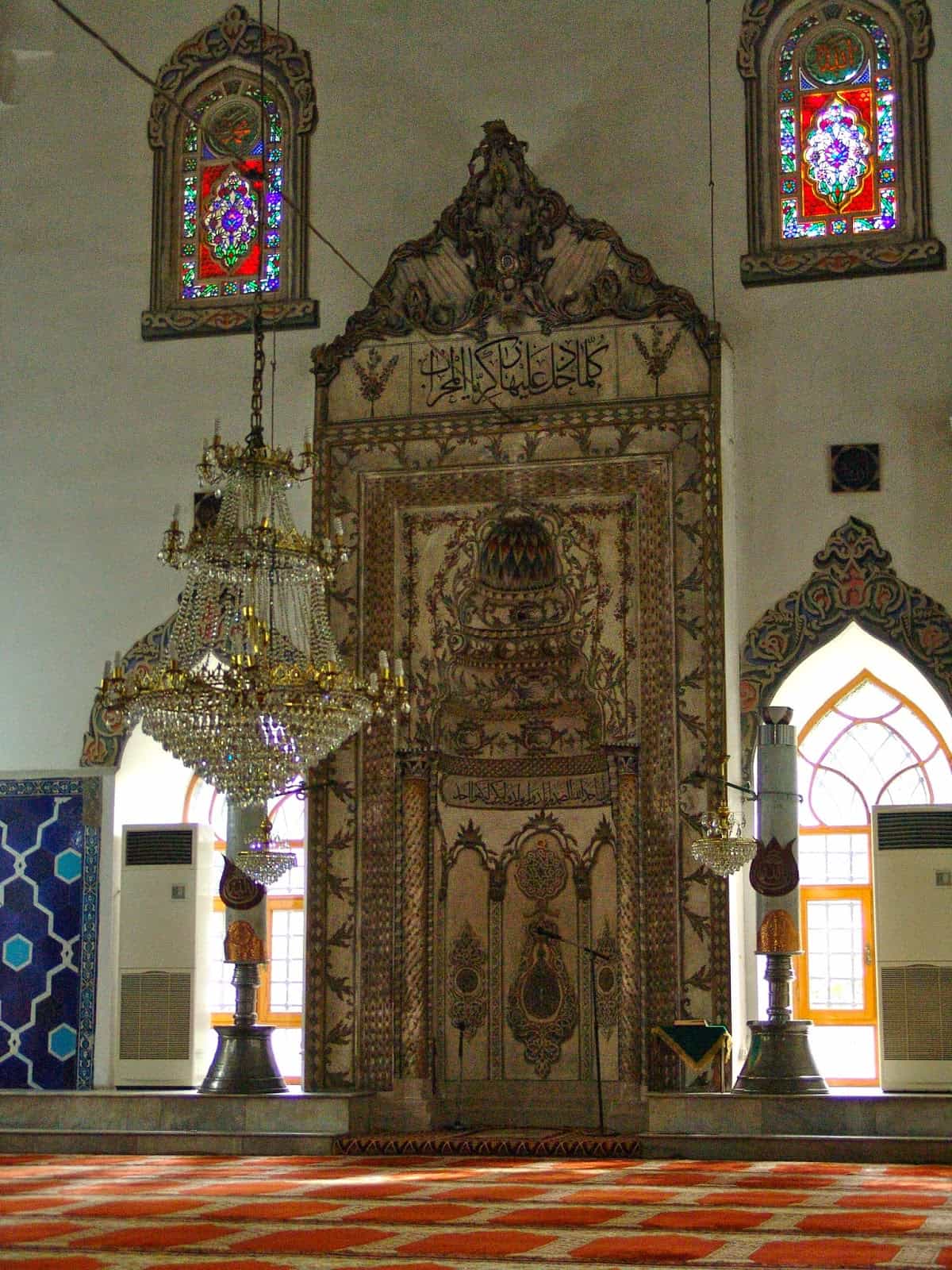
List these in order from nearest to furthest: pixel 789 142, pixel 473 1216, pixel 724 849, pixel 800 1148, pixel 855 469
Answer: pixel 473 1216 < pixel 800 1148 < pixel 724 849 < pixel 855 469 < pixel 789 142

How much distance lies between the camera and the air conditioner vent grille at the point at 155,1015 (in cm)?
890

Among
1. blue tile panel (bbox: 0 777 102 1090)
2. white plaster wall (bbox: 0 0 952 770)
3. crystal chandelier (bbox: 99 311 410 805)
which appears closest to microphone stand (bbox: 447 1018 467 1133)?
blue tile panel (bbox: 0 777 102 1090)

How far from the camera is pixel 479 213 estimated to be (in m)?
8.94

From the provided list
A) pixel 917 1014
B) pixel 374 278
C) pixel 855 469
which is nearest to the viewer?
pixel 917 1014

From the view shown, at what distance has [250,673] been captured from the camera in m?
6.16

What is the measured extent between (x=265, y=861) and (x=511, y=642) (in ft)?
5.38

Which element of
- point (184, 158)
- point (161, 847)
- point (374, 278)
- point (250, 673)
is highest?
point (184, 158)

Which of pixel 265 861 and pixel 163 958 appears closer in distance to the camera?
pixel 265 861

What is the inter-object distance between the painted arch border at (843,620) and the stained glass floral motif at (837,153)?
160 cm

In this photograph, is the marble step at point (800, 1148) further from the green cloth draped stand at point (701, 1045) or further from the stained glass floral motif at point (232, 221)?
the stained glass floral motif at point (232, 221)

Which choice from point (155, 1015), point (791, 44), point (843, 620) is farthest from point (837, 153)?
point (155, 1015)

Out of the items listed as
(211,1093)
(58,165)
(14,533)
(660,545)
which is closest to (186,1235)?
(211,1093)

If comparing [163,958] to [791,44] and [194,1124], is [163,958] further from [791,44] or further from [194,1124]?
[791,44]

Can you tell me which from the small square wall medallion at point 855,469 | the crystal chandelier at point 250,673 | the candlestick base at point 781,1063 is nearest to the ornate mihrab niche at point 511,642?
the small square wall medallion at point 855,469
